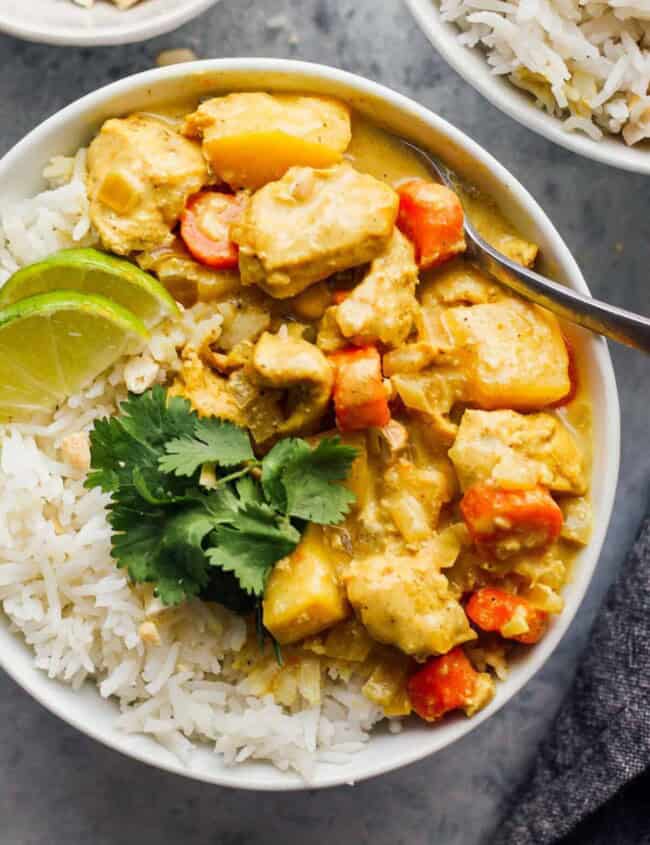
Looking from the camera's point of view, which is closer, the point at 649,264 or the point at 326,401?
the point at 326,401

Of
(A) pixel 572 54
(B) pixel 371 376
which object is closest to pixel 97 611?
(B) pixel 371 376

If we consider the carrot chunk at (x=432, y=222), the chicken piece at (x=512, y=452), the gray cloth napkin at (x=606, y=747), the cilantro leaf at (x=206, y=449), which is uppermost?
the carrot chunk at (x=432, y=222)

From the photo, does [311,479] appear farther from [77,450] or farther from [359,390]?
[77,450]

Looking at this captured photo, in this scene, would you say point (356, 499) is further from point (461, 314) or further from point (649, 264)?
point (649, 264)

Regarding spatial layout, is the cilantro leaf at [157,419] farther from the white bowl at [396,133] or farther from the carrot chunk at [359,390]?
the white bowl at [396,133]

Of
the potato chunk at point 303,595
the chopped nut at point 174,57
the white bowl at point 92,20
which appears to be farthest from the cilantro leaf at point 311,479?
the chopped nut at point 174,57

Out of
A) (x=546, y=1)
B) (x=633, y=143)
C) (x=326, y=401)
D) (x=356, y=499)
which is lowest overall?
(x=356, y=499)

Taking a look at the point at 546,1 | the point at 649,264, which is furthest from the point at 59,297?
the point at 649,264
